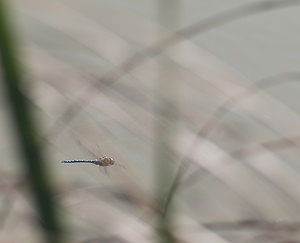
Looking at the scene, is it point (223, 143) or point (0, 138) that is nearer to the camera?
point (223, 143)

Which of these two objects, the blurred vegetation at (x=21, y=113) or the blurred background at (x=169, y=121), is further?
the blurred background at (x=169, y=121)

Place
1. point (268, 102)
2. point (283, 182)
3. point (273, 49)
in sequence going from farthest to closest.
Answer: point (273, 49) < point (268, 102) < point (283, 182)

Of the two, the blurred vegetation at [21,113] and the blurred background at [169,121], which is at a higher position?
the blurred background at [169,121]

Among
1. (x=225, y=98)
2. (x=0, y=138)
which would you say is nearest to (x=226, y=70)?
(x=225, y=98)

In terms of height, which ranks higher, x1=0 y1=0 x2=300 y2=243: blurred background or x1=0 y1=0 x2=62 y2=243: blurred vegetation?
x1=0 y1=0 x2=300 y2=243: blurred background

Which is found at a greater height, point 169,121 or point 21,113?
point 169,121

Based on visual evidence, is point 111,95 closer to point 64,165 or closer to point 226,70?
point 226,70

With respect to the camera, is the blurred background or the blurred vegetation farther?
the blurred background

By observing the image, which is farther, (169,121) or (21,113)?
(169,121)
